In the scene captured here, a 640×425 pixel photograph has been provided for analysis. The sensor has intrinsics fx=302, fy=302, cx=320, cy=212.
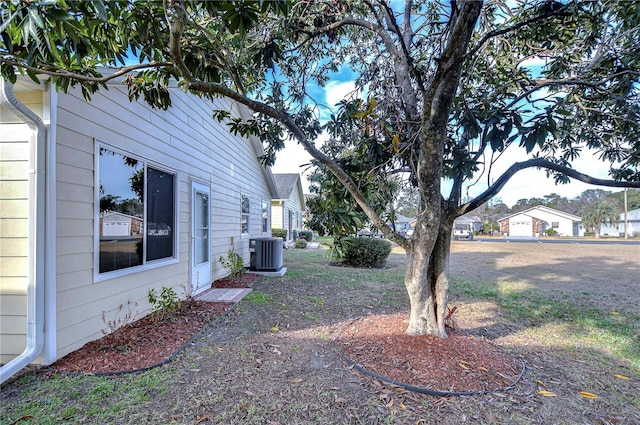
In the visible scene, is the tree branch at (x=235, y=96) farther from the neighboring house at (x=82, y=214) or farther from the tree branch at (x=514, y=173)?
the neighboring house at (x=82, y=214)

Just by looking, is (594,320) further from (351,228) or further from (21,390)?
(21,390)

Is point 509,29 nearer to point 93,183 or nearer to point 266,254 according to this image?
point 93,183

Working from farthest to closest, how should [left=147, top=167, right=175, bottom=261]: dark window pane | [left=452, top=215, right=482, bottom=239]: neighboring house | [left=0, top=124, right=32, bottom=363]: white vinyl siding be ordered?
[left=452, top=215, right=482, bottom=239]: neighboring house
[left=147, top=167, right=175, bottom=261]: dark window pane
[left=0, top=124, right=32, bottom=363]: white vinyl siding

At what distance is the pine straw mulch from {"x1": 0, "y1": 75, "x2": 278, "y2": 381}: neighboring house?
1.00 feet

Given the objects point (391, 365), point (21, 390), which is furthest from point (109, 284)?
point (391, 365)

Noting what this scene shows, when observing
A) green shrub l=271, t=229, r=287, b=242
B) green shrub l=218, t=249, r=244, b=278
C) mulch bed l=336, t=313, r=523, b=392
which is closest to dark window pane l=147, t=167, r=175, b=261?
green shrub l=218, t=249, r=244, b=278

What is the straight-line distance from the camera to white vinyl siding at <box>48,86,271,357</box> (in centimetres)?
334

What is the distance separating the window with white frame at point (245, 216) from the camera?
380 inches

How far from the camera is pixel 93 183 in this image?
12.2ft

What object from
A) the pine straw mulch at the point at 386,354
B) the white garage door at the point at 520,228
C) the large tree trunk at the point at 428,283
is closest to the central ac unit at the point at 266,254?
the pine straw mulch at the point at 386,354

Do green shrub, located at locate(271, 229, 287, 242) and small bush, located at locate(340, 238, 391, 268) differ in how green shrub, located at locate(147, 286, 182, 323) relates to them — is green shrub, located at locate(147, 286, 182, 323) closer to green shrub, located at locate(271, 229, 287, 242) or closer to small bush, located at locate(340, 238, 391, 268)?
small bush, located at locate(340, 238, 391, 268)

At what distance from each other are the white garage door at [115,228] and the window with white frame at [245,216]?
17.0 feet

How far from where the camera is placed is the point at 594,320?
215 inches

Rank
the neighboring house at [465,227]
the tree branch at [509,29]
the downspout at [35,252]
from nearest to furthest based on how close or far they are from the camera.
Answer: the tree branch at [509,29], the downspout at [35,252], the neighboring house at [465,227]
